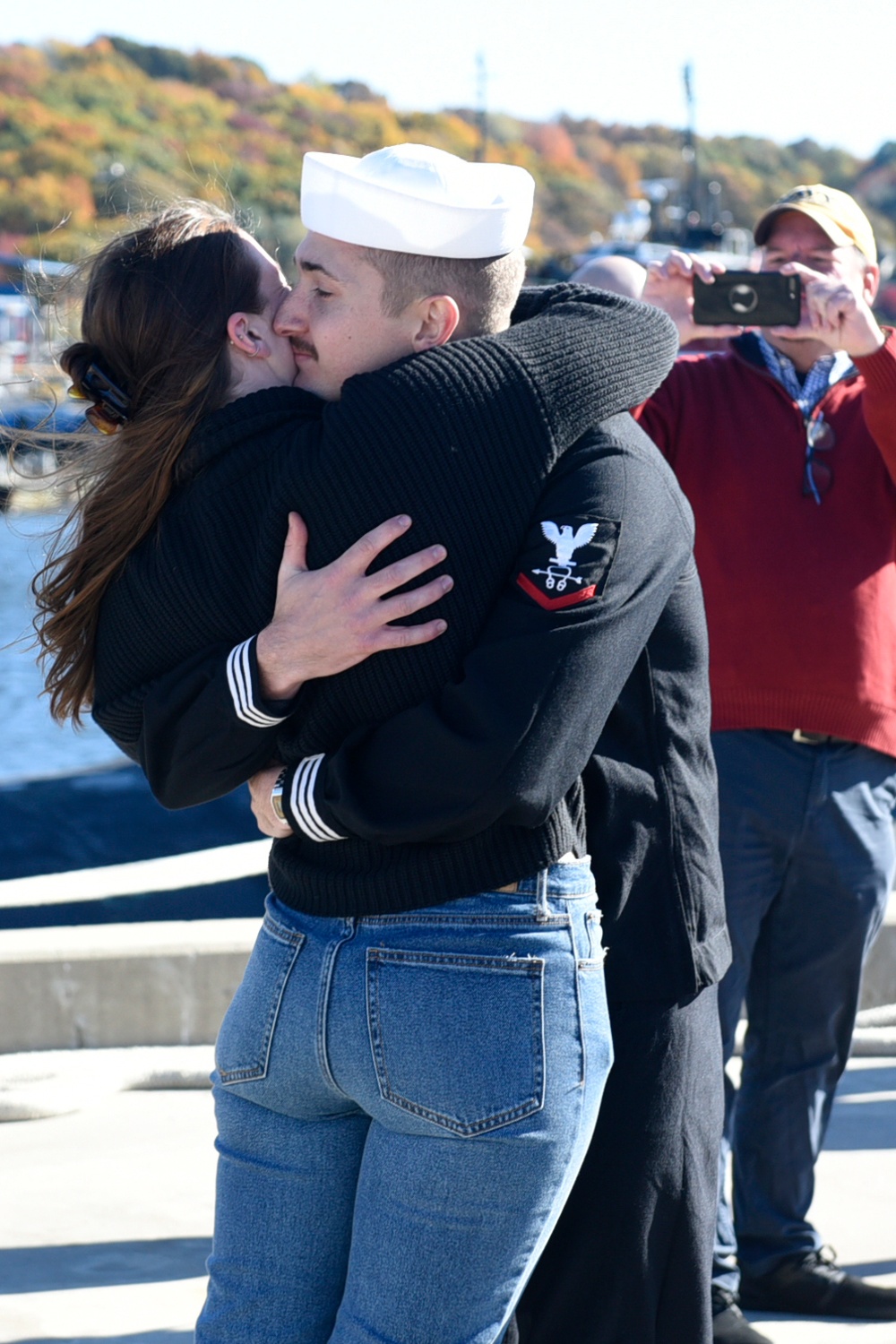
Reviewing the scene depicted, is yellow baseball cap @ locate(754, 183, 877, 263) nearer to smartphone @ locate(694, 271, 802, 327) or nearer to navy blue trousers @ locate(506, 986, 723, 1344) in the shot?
smartphone @ locate(694, 271, 802, 327)

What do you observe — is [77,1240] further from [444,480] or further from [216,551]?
[444,480]

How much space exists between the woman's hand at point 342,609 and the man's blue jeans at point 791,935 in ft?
4.95

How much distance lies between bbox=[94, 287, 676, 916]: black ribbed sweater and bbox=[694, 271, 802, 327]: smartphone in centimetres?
124

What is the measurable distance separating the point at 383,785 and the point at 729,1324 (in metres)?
1.75

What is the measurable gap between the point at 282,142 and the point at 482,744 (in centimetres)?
11103

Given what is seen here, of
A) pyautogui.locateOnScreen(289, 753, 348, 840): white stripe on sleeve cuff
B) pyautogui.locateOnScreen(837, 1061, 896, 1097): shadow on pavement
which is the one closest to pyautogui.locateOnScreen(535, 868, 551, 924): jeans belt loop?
pyautogui.locateOnScreen(289, 753, 348, 840): white stripe on sleeve cuff

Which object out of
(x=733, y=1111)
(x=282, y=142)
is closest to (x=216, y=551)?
(x=733, y=1111)

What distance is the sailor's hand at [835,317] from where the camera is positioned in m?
2.81

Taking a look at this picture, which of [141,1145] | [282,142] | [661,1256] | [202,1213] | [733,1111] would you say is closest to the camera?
[661,1256]

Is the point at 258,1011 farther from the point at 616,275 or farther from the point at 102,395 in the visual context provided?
the point at 616,275

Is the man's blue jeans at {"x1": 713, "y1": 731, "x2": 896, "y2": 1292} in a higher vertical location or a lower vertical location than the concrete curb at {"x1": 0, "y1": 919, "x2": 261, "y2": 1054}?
higher

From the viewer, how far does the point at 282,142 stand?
106 m

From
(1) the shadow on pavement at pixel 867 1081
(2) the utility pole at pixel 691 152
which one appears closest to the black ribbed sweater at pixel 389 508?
(1) the shadow on pavement at pixel 867 1081

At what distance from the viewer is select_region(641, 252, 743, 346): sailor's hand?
3127 millimetres
